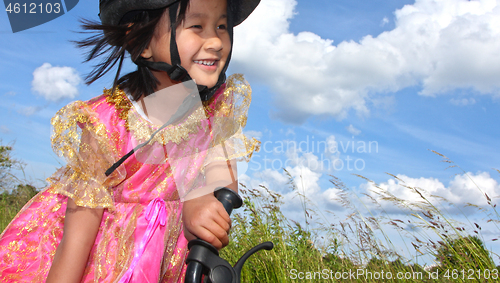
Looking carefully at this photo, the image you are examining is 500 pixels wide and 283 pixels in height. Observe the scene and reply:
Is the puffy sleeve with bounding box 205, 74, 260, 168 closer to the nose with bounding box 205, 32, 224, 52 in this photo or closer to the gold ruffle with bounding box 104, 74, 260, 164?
the gold ruffle with bounding box 104, 74, 260, 164

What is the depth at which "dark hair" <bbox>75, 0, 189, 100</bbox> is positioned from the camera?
1.92 meters

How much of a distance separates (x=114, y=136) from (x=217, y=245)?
35.9 inches

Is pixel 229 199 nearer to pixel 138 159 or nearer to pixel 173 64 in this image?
pixel 138 159

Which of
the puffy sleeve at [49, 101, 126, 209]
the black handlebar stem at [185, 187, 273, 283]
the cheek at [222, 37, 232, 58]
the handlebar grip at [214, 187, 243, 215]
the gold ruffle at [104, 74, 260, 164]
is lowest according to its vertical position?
the black handlebar stem at [185, 187, 273, 283]

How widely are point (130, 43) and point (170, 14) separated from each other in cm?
36

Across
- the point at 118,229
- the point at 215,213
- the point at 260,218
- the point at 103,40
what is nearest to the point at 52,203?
the point at 118,229

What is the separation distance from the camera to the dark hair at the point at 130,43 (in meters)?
1.92

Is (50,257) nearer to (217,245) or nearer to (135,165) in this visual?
(135,165)

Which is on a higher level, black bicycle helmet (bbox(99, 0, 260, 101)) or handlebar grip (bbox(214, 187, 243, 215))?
black bicycle helmet (bbox(99, 0, 260, 101))

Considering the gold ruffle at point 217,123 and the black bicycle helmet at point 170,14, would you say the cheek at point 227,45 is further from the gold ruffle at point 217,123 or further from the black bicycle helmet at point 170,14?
the gold ruffle at point 217,123

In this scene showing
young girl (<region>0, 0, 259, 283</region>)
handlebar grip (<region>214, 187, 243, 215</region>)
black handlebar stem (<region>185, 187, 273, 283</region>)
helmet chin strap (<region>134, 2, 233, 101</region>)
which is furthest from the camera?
helmet chin strap (<region>134, 2, 233, 101</region>)

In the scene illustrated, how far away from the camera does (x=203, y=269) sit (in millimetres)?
1032

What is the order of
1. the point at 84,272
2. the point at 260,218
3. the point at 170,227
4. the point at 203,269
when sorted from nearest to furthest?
the point at 203,269
the point at 84,272
the point at 170,227
the point at 260,218

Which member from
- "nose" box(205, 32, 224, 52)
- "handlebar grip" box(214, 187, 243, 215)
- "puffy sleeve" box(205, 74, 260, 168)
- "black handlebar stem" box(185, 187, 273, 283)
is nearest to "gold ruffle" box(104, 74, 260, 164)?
"puffy sleeve" box(205, 74, 260, 168)
